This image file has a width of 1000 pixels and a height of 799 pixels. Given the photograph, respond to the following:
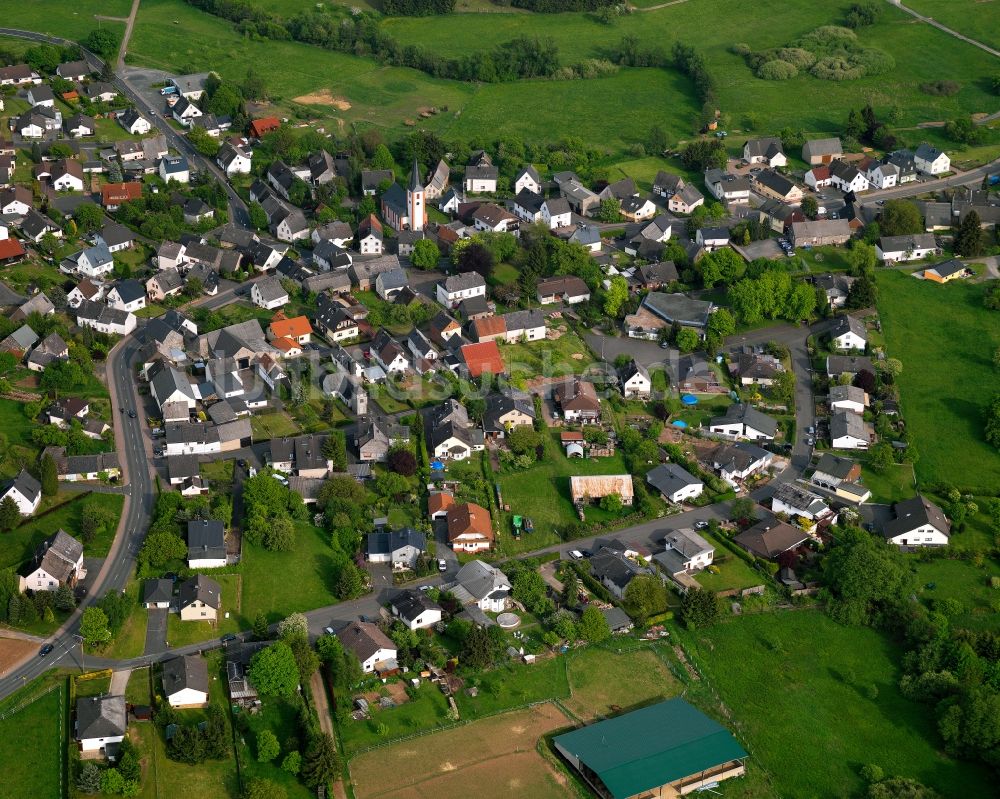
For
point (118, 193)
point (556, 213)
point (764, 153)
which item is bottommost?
point (118, 193)

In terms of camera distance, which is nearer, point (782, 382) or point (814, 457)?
point (814, 457)

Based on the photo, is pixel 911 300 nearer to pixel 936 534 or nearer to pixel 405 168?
pixel 936 534

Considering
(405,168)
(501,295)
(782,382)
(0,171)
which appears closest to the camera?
(782,382)

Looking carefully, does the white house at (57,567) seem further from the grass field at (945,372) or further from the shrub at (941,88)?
the shrub at (941,88)

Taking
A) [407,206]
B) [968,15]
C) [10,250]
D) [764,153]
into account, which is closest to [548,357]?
[407,206]

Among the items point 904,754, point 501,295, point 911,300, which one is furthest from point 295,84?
point 904,754

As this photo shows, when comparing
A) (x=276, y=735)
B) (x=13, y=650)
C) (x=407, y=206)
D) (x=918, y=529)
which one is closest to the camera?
(x=276, y=735)

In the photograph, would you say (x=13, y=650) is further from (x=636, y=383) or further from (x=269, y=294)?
(x=636, y=383)

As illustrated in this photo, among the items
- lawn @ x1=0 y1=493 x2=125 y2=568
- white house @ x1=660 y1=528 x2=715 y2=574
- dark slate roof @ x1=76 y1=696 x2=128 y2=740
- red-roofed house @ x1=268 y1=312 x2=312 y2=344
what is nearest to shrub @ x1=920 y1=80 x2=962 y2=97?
red-roofed house @ x1=268 y1=312 x2=312 y2=344
